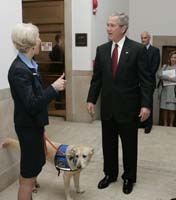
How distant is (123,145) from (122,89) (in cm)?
49

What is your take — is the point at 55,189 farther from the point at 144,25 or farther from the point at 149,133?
the point at 144,25

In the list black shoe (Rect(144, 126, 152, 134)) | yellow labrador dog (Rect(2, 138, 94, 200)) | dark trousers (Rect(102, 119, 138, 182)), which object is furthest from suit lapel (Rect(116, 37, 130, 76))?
black shoe (Rect(144, 126, 152, 134))

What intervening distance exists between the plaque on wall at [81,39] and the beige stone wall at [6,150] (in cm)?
228

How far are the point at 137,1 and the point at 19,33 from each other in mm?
4574

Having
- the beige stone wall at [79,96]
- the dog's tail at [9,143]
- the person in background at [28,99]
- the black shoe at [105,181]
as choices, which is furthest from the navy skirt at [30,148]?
the beige stone wall at [79,96]

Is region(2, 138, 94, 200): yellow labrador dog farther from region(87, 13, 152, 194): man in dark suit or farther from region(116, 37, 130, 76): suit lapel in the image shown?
region(116, 37, 130, 76): suit lapel

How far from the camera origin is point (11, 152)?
2754 mm

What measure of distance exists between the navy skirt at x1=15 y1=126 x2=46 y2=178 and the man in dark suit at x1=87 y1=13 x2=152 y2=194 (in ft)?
2.73

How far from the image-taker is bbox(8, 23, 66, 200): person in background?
175cm

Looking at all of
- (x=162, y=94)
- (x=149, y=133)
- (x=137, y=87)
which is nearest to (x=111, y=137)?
(x=137, y=87)

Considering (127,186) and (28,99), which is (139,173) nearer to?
(127,186)

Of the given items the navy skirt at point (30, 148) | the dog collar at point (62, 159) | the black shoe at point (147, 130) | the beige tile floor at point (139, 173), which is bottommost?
the beige tile floor at point (139, 173)

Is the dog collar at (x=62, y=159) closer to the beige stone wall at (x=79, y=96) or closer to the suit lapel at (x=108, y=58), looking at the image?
the suit lapel at (x=108, y=58)

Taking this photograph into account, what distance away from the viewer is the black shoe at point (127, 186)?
2.66 metres
